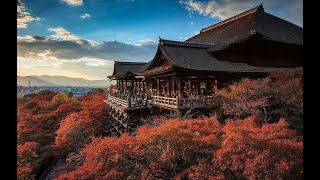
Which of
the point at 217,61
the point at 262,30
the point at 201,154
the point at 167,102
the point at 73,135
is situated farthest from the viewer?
the point at 73,135

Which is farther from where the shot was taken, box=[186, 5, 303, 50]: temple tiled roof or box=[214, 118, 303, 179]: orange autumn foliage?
box=[186, 5, 303, 50]: temple tiled roof

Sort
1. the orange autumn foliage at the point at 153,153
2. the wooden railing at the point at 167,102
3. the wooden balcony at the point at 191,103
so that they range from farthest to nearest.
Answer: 1. the wooden railing at the point at 167,102
2. the wooden balcony at the point at 191,103
3. the orange autumn foliage at the point at 153,153

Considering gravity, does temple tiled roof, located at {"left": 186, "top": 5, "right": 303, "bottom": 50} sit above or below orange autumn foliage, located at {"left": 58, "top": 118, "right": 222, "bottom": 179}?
above

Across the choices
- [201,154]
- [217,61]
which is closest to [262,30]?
[217,61]

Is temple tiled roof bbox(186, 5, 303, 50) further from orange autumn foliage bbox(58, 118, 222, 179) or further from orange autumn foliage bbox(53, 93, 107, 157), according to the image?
orange autumn foliage bbox(53, 93, 107, 157)

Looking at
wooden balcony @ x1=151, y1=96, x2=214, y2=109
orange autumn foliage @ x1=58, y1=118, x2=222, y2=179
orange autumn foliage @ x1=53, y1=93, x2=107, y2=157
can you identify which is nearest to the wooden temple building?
wooden balcony @ x1=151, y1=96, x2=214, y2=109

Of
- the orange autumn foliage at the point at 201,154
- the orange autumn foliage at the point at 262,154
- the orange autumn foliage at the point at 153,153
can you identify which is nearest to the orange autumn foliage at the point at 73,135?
the orange autumn foliage at the point at 153,153

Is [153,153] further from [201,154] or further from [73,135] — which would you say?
[73,135]

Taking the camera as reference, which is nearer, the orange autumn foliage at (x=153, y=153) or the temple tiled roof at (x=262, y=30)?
the orange autumn foliage at (x=153, y=153)

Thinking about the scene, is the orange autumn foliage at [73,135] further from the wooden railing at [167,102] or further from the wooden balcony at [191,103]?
the wooden balcony at [191,103]
